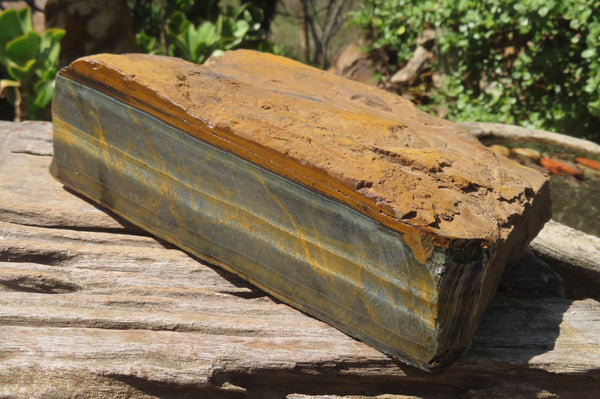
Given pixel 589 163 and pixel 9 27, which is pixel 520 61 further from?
pixel 9 27

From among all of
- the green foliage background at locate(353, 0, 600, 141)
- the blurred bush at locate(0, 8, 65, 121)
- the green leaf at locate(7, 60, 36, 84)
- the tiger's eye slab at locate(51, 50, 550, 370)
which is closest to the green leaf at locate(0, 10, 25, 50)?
the blurred bush at locate(0, 8, 65, 121)

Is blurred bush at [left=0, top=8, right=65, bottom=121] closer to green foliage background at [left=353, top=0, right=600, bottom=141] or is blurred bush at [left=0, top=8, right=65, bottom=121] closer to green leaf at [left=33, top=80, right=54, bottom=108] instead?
green leaf at [left=33, top=80, right=54, bottom=108]

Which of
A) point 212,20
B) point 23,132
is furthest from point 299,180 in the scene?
point 212,20

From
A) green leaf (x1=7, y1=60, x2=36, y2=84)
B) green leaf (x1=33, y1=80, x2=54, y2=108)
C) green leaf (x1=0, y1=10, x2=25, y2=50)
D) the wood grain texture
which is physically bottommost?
the wood grain texture

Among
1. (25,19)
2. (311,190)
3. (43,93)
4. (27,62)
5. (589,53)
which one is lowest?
(43,93)

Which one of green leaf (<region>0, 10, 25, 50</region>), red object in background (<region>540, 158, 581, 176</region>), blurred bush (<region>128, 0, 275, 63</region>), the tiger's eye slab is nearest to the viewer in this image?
the tiger's eye slab

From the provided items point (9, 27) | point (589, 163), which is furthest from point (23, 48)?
point (589, 163)

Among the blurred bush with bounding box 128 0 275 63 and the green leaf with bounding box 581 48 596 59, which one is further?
the blurred bush with bounding box 128 0 275 63

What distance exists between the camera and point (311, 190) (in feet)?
5.63

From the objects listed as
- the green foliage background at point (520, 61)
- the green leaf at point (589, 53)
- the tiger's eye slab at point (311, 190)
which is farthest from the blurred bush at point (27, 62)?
the green leaf at point (589, 53)

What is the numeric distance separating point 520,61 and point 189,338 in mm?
3123

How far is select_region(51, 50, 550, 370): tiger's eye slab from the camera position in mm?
1619

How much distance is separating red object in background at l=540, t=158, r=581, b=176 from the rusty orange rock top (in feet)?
3.59

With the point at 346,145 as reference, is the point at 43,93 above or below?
below
